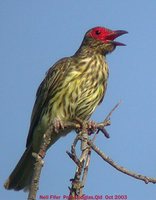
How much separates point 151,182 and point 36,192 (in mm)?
837

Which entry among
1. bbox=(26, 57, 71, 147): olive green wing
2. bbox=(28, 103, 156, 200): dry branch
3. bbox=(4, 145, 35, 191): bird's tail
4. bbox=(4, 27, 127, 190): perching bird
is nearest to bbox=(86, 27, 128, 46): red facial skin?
bbox=(4, 27, 127, 190): perching bird

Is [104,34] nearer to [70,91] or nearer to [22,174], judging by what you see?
[70,91]

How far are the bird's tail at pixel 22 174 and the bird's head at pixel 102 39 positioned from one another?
5.74 ft

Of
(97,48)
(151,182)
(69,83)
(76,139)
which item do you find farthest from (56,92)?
Answer: (151,182)

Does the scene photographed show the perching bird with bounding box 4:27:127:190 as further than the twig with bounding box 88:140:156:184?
Yes

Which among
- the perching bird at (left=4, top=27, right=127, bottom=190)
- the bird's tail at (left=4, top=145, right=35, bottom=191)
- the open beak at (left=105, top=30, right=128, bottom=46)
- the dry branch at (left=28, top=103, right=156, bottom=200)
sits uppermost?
the open beak at (left=105, top=30, right=128, bottom=46)

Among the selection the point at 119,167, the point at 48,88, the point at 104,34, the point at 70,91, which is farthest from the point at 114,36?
the point at 119,167

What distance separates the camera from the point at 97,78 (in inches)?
290

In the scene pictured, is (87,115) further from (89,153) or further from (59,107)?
(89,153)

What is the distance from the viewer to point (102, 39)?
7.77 metres

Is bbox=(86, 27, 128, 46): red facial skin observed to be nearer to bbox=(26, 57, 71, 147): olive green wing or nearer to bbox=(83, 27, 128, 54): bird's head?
bbox=(83, 27, 128, 54): bird's head

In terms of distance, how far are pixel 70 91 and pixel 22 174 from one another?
4.13 feet

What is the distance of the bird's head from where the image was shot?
299 inches

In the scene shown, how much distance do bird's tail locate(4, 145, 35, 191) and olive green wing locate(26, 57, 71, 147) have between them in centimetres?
26
